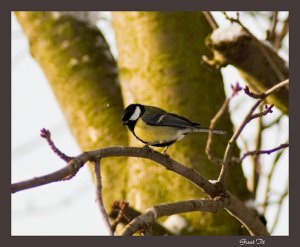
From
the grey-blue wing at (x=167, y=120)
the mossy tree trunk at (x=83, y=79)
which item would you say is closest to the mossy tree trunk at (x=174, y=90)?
the mossy tree trunk at (x=83, y=79)

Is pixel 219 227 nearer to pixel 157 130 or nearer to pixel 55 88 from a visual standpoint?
pixel 157 130

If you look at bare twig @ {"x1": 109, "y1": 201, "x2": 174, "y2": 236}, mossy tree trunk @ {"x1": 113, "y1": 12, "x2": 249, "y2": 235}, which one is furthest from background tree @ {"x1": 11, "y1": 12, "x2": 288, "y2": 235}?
bare twig @ {"x1": 109, "y1": 201, "x2": 174, "y2": 236}

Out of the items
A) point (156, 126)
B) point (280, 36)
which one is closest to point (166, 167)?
point (156, 126)

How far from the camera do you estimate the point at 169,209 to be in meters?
2.43

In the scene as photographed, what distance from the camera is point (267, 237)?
304 cm

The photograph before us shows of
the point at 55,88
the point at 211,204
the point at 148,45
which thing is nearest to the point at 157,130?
the point at 211,204

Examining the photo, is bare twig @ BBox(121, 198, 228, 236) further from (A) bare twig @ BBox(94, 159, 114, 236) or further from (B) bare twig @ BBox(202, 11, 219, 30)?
(B) bare twig @ BBox(202, 11, 219, 30)

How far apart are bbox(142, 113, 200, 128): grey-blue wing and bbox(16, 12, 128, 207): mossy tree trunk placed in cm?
88

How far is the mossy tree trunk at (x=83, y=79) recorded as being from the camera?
167 inches

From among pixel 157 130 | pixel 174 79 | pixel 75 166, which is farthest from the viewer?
pixel 174 79

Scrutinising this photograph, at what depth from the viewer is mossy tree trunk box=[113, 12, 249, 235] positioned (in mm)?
3867

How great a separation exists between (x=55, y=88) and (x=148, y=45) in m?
0.85

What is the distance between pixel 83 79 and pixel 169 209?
221 centimetres

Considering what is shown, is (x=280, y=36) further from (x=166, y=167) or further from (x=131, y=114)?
(x=166, y=167)
